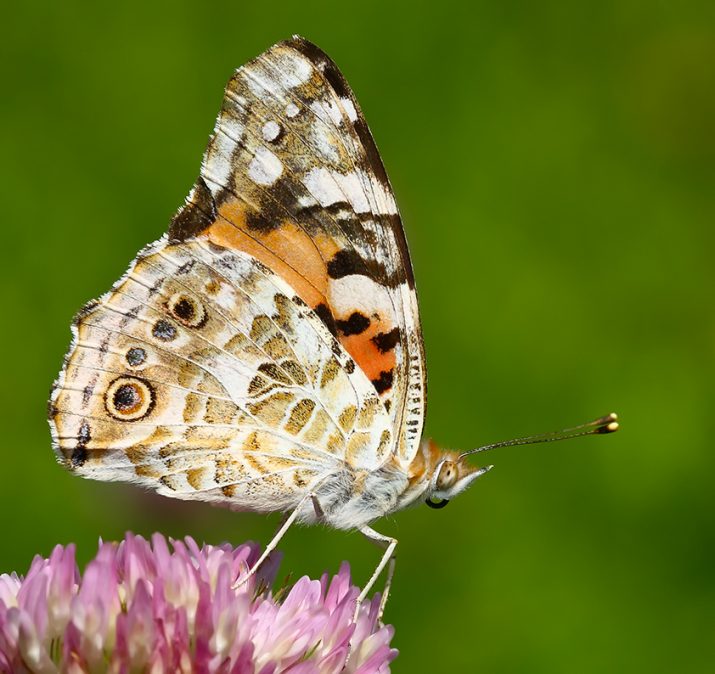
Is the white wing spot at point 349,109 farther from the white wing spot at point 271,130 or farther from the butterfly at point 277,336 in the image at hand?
the white wing spot at point 271,130

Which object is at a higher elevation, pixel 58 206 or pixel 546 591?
pixel 58 206

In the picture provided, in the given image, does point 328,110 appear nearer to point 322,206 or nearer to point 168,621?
point 322,206

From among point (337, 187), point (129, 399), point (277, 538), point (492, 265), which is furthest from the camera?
point (492, 265)

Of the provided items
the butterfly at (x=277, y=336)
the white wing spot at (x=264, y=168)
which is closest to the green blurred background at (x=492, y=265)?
the butterfly at (x=277, y=336)

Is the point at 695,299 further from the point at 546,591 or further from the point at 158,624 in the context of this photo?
the point at 158,624

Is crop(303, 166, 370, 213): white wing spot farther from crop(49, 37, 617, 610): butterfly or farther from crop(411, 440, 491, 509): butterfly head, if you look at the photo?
crop(411, 440, 491, 509): butterfly head

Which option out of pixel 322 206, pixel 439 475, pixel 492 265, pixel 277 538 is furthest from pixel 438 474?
pixel 492 265

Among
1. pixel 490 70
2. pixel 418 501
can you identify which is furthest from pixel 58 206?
pixel 418 501
